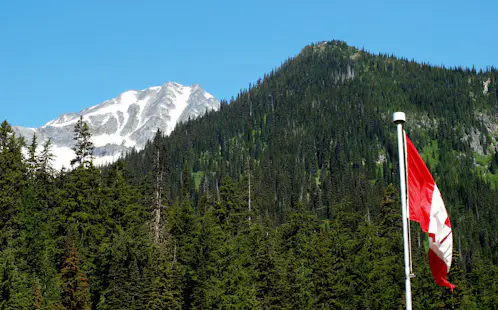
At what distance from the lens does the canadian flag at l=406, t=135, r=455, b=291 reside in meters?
13.6

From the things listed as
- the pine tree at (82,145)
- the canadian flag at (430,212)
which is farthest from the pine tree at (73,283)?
the canadian flag at (430,212)

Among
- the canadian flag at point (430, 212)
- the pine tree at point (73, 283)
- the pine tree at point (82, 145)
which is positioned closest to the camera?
the canadian flag at point (430, 212)

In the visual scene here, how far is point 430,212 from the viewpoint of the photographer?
46.0 ft

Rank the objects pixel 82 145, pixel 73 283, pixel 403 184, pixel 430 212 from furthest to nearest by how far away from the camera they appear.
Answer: pixel 82 145 < pixel 73 283 < pixel 430 212 < pixel 403 184

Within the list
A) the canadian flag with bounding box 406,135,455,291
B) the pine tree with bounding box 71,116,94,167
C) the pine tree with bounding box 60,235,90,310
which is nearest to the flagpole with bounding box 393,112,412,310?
the canadian flag with bounding box 406,135,455,291

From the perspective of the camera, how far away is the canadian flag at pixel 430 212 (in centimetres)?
1361

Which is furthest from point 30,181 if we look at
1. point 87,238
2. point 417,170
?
point 417,170

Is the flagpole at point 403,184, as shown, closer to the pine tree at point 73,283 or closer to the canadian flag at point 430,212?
the canadian flag at point 430,212

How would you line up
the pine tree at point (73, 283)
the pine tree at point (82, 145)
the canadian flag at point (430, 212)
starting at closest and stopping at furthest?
the canadian flag at point (430, 212)
the pine tree at point (73, 283)
the pine tree at point (82, 145)

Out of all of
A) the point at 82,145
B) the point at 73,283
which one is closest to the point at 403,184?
the point at 73,283

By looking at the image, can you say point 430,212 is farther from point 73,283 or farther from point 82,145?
point 82,145

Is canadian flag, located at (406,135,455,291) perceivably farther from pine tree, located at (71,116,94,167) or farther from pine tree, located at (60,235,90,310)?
pine tree, located at (71,116,94,167)

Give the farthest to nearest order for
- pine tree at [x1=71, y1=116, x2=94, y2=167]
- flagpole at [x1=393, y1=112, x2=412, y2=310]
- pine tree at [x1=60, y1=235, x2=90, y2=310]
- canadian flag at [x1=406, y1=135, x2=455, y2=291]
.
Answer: pine tree at [x1=71, y1=116, x2=94, y2=167] < pine tree at [x1=60, y1=235, x2=90, y2=310] < canadian flag at [x1=406, y1=135, x2=455, y2=291] < flagpole at [x1=393, y1=112, x2=412, y2=310]

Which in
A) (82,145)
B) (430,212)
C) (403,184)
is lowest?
(430,212)
